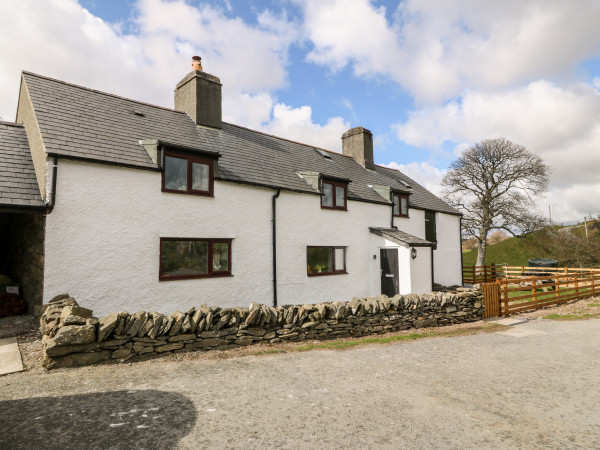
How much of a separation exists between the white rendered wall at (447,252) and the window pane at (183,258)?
15.0 metres

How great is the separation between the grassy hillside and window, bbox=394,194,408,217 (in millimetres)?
26036

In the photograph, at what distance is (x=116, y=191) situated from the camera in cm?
910

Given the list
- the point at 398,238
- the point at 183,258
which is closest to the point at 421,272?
the point at 398,238

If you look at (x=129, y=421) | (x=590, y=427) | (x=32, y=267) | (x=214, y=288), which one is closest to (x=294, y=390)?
(x=129, y=421)

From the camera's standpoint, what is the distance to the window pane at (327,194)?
1417 cm

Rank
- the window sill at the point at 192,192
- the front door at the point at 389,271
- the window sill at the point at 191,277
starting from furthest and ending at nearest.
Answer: the front door at the point at 389,271 < the window sill at the point at 192,192 < the window sill at the point at 191,277

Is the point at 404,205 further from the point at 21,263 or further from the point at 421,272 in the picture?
the point at 21,263

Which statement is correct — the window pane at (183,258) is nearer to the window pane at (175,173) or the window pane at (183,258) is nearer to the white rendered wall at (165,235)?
the white rendered wall at (165,235)

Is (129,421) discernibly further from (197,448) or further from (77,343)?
(77,343)

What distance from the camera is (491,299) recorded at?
12.5 m

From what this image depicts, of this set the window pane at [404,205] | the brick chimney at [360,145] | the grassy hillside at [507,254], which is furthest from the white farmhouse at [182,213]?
the grassy hillside at [507,254]

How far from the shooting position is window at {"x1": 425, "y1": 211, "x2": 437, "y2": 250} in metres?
20.1

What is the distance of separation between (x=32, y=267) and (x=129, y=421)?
710 centimetres

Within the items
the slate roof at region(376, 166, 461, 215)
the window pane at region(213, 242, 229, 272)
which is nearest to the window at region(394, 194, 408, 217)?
the slate roof at region(376, 166, 461, 215)
